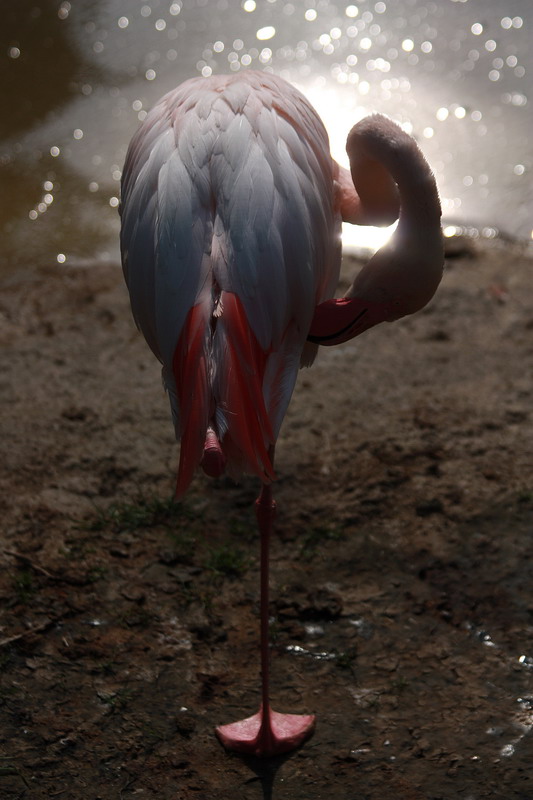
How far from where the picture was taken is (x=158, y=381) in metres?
4.33

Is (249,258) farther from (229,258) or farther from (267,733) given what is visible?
(267,733)

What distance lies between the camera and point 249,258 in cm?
241

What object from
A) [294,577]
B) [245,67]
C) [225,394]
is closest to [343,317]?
[225,394]

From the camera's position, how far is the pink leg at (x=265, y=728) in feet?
9.38

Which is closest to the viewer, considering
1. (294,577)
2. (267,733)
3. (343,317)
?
(343,317)

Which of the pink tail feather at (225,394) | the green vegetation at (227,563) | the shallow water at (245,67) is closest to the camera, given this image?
the pink tail feather at (225,394)

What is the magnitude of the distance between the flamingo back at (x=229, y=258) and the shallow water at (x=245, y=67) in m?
2.66

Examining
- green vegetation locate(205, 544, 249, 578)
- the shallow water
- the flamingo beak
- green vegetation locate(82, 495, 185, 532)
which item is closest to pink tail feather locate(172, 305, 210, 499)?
the flamingo beak

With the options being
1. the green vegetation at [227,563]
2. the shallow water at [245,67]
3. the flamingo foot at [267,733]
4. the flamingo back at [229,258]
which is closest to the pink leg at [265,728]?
the flamingo foot at [267,733]

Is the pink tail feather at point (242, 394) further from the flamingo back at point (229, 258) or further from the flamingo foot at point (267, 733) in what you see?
the flamingo foot at point (267, 733)

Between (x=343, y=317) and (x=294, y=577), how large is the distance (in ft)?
3.78

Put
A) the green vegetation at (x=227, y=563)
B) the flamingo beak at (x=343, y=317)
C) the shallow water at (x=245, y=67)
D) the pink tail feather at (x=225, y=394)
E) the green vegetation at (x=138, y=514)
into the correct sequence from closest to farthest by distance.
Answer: the pink tail feather at (x=225, y=394), the flamingo beak at (x=343, y=317), the green vegetation at (x=227, y=563), the green vegetation at (x=138, y=514), the shallow water at (x=245, y=67)

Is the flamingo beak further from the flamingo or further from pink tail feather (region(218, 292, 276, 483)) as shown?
pink tail feather (region(218, 292, 276, 483))

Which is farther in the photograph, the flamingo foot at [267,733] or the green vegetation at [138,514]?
the green vegetation at [138,514]
